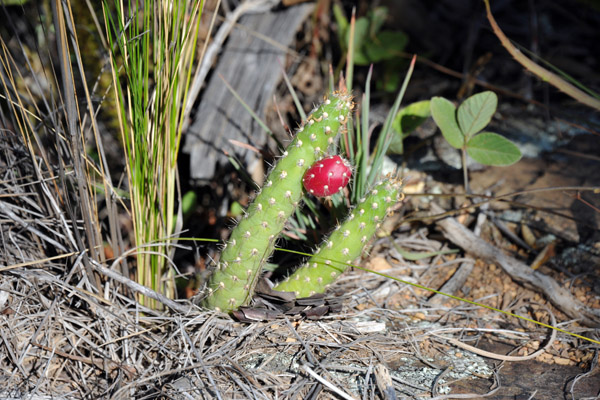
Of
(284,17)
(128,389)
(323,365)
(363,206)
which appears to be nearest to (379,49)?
(284,17)

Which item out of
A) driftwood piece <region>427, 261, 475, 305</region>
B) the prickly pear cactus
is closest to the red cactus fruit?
the prickly pear cactus

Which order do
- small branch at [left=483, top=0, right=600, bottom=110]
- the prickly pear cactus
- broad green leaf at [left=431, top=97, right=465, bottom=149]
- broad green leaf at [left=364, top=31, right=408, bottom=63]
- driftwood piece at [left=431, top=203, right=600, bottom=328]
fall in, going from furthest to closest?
broad green leaf at [left=364, top=31, right=408, bottom=63] < broad green leaf at [left=431, top=97, right=465, bottom=149] < small branch at [left=483, top=0, right=600, bottom=110] < driftwood piece at [left=431, top=203, right=600, bottom=328] < the prickly pear cactus

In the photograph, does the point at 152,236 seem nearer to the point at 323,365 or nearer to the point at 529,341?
the point at 323,365

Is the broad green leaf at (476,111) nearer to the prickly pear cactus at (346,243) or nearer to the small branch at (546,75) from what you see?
the small branch at (546,75)

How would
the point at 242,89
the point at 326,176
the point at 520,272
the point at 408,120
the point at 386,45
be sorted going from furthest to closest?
the point at 386,45 → the point at 242,89 → the point at 408,120 → the point at 520,272 → the point at 326,176

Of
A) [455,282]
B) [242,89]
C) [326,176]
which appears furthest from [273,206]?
[242,89]

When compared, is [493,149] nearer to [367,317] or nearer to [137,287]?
[367,317]

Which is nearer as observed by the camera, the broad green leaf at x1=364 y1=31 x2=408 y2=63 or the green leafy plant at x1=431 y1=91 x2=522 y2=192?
the green leafy plant at x1=431 y1=91 x2=522 y2=192

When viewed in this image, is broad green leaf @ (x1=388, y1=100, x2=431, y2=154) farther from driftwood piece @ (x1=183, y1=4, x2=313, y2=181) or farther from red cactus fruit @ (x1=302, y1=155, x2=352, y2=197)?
red cactus fruit @ (x1=302, y1=155, x2=352, y2=197)
